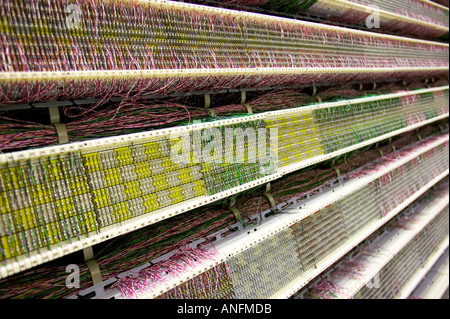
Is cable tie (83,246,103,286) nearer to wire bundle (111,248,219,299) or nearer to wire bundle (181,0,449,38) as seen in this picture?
wire bundle (111,248,219,299)

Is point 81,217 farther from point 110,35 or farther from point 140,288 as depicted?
point 110,35

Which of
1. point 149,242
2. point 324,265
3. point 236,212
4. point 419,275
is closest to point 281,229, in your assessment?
point 236,212

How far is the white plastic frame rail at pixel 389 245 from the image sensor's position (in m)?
2.42

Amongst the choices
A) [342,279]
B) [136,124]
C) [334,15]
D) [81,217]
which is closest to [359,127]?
[334,15]

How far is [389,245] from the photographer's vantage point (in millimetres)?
3051

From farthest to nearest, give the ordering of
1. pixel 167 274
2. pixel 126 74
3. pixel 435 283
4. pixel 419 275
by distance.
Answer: pixel 435 283
pixel 419 275
pixel 167 274
pixel 126 74

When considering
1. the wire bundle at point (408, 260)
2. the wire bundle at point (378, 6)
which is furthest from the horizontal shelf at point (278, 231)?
the wire bundle at point (378, 6)

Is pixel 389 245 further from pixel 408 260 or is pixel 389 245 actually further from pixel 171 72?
pixel 171 72

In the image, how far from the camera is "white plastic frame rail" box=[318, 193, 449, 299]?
7.95ft

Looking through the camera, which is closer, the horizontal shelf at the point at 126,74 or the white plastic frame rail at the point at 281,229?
the horizontal shelf at the point at 126,74

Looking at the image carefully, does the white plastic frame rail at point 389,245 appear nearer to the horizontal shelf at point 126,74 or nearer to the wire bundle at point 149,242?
the wire bundle at point 149,242

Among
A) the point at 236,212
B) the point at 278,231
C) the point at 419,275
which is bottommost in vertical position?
the point at 419,275

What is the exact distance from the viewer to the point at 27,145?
113 centimetres
